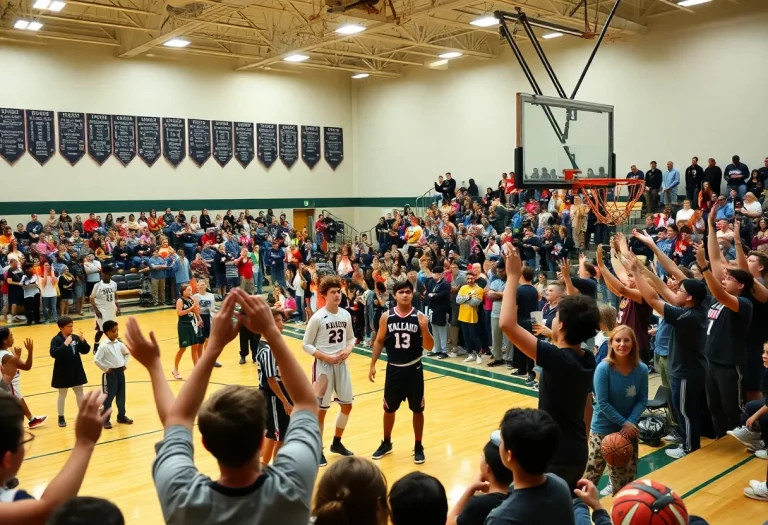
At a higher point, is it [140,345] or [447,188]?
[447,188]

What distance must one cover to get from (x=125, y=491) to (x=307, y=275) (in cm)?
981

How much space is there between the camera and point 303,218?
3088 cm

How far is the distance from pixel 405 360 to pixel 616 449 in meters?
2.95

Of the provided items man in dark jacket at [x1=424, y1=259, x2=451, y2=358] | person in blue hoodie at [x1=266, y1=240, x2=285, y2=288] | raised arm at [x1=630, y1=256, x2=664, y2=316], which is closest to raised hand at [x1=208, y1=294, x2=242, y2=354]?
raised arm at [x1=630, y1=256, x2=664, y2=316]

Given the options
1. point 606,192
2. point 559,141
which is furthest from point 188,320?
point 606,192

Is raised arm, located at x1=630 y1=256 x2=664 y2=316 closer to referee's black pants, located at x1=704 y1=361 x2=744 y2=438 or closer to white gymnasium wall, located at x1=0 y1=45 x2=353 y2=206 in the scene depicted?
referee's black pants, located at x1=704 y1=361 x2=744 y2=438

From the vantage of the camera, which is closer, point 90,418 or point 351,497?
point 90,418

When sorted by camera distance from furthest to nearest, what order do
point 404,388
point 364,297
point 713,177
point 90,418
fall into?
point 713,177 → point 364,297 → point 404,388 → point 90,418

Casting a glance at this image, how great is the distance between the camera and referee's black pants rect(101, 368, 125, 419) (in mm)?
8898

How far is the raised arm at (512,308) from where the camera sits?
11.6 feet

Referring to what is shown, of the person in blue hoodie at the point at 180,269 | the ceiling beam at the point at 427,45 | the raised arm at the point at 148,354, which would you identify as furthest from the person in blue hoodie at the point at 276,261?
the raised arm at the point at 148,354

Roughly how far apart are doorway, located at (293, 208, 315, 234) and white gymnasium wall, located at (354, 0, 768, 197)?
11.0 ft

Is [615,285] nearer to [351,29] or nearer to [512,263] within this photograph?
[512,263]

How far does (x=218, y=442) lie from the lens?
2090mm
